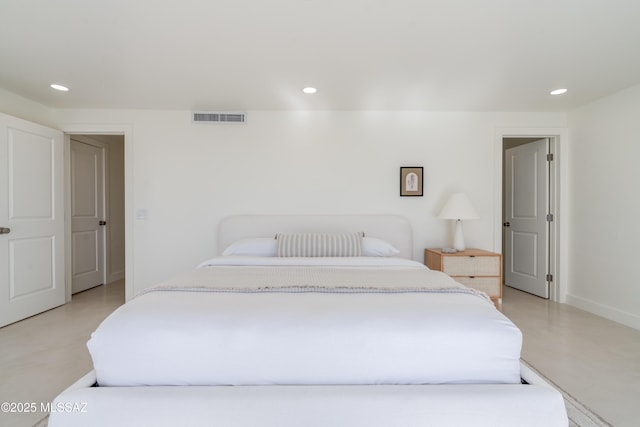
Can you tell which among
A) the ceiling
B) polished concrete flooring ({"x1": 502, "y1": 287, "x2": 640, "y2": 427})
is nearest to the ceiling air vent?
the ceiling

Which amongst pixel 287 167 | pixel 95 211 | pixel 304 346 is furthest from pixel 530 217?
pixel 95 211

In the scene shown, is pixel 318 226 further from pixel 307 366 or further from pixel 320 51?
pixel 307 366

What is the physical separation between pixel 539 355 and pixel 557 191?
216 centimetres

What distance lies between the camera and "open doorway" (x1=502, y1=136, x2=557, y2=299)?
147 inches

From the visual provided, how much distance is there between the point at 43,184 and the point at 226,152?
1803 millimetres

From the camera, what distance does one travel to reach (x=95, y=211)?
453cm

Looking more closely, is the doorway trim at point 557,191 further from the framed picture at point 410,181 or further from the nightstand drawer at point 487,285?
the framed picture at point 410,181

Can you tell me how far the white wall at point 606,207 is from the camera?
291 centimetres

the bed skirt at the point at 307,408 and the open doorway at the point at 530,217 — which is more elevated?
the open doorway at the point at 530,217

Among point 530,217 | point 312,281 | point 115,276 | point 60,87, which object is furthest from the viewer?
point 115,276

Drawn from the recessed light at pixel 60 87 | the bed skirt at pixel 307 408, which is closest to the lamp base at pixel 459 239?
the bed skirt at pixel 307 408

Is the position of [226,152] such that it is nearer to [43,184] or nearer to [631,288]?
[43,184]

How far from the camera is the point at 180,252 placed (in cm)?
354

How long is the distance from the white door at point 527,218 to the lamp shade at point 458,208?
121 centimetres
